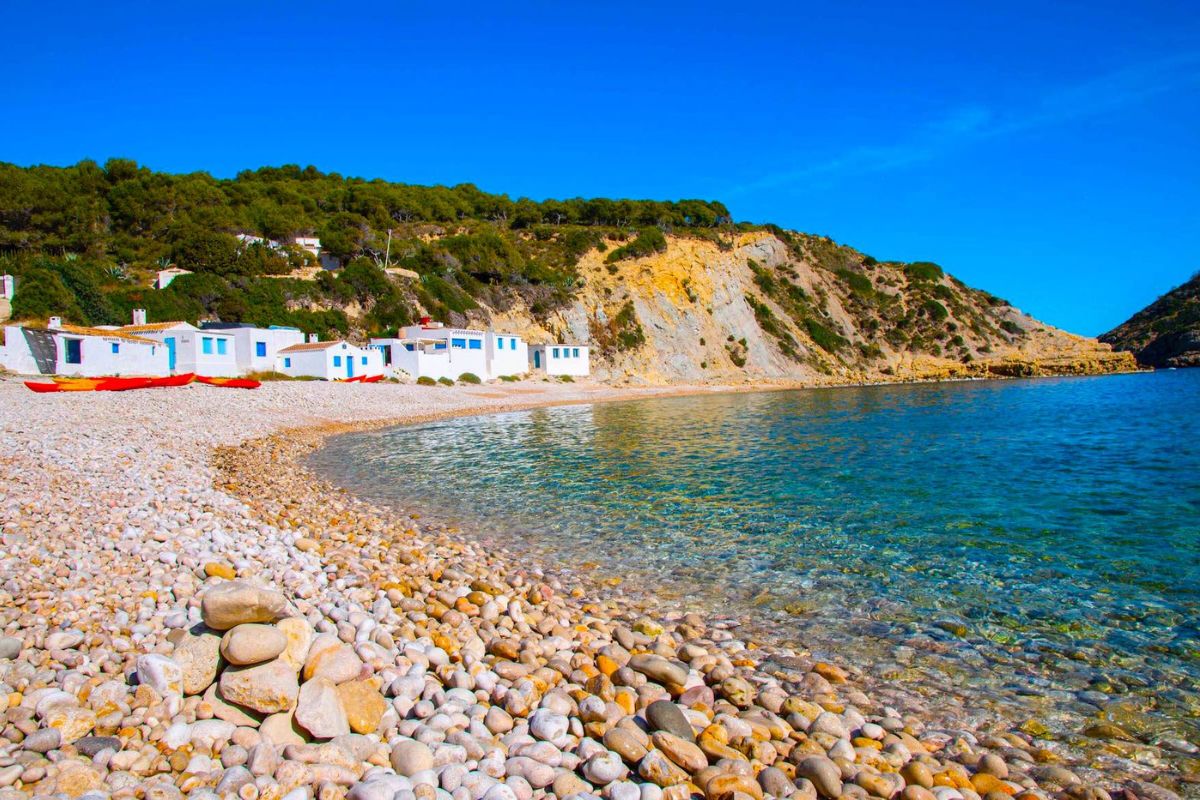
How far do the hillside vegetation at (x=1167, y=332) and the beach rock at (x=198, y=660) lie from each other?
4715 inches

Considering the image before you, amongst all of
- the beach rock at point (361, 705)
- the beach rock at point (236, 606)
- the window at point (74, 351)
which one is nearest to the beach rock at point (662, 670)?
the beach rock at point (361, 705)

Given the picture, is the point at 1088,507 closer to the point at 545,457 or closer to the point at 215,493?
the point at 545,457

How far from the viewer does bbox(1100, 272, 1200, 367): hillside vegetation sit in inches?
3706

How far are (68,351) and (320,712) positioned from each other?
38.6 metres

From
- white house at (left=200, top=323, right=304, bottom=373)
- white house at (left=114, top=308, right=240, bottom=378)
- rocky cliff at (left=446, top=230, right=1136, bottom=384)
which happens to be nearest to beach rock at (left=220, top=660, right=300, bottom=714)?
white house at (left=114, top=308, right=240, bottom=378)

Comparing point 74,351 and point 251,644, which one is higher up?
point 74,351

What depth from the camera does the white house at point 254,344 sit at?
1644 inches

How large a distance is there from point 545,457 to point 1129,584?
14.3 meters

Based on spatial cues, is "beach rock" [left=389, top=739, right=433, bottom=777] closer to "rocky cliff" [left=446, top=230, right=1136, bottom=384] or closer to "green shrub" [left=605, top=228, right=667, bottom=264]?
"rocky cliff" [left=446, top=230, right=1136, bottom=384]

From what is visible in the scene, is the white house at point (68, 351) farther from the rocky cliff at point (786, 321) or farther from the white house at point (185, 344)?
the rocky cliff at point (786, 321)

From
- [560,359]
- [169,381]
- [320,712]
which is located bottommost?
[320,712]

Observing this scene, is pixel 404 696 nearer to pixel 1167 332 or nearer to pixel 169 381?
pixel 169 381

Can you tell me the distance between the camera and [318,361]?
42938mm

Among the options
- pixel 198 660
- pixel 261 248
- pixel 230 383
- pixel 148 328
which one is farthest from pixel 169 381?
pixel 198 660
